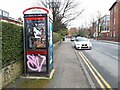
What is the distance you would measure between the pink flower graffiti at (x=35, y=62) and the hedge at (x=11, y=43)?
412mm

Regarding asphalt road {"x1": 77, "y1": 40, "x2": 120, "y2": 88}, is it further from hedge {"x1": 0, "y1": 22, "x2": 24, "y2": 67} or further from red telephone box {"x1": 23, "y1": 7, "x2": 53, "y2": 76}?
hedge {"x1": 0, "y1": 22, "x2": 24, "y2": 67}

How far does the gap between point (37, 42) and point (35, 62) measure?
77cm

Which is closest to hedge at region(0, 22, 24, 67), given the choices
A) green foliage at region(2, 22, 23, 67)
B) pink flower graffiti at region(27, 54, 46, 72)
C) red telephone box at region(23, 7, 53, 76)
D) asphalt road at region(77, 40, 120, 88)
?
green foliage at region(2, 22, 23, 67)

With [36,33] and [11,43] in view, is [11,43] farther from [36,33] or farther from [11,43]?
[36,33]

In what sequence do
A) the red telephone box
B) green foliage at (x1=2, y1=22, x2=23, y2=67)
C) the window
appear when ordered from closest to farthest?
green foliage at (x1=2, y1=22, x2=23, y2=67), the red telephone box, the window

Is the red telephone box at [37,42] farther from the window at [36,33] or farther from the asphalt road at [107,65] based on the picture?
the asphalt road at [107,65]

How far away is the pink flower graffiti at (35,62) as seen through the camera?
26.5ft

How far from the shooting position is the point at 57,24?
130ft

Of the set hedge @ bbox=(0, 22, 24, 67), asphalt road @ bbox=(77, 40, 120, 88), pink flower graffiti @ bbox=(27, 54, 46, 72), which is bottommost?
asphalt road @ bbox=(77, 40, 120, 88)

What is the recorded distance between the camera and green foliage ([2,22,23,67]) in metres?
6.46

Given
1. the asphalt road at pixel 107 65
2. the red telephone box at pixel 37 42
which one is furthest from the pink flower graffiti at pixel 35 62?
the asphalt road at pixel 107 65

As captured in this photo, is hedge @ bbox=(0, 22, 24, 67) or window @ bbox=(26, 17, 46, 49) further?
window @ bbox=(26, 17, 46, 49)

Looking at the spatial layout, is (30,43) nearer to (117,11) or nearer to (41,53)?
(41,53)

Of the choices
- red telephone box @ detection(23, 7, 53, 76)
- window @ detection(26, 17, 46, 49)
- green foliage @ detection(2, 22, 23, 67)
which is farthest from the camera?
window @ detection(26, 17, 46, 49)
